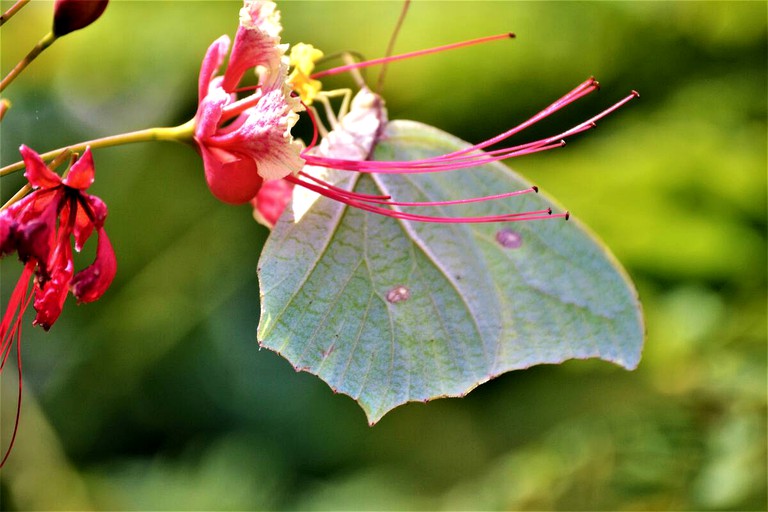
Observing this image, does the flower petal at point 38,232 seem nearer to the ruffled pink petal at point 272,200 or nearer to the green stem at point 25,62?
the green stem at point 25,62

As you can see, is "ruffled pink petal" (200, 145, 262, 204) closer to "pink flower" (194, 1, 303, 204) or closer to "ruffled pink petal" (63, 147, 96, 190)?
"pink flower" (194, 1, 303, 204)

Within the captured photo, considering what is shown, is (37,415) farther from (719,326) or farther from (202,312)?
(719,326)

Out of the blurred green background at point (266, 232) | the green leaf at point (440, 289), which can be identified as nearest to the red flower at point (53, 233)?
the green leaf at point (440, 289)

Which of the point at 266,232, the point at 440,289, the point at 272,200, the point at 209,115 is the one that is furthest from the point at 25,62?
the point at 266,232

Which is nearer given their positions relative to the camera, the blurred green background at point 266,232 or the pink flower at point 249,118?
the pink flower at point 249,118

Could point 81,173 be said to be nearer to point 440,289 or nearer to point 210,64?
point 210,64

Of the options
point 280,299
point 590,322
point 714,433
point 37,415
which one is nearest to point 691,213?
point 714,433

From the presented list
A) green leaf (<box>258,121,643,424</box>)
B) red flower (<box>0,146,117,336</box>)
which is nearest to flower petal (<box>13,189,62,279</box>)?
red flower (<box>0,146,117,336</box>)
